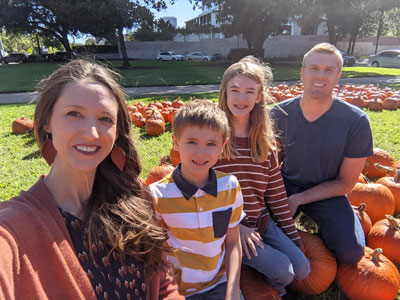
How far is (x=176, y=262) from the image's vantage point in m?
A: 1.87

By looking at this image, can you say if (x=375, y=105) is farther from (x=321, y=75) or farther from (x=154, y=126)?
(x=321, y=75)

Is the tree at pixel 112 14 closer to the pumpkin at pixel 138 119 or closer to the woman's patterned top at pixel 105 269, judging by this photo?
the pumpkin at pixel 138 119

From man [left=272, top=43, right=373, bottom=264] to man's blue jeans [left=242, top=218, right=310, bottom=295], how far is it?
45 centimetres

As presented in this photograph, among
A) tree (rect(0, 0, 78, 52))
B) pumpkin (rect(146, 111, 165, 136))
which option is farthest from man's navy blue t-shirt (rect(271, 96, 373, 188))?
tree (rect(0, 0, 78, 52))

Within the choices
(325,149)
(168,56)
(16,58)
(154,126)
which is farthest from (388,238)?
(16,58)

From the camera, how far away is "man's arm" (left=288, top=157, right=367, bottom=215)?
276cm

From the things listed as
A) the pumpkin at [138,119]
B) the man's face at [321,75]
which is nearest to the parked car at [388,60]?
the pumpkin at [138,119]

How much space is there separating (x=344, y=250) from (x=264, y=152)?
1.11 m

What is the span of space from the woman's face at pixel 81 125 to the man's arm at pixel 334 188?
6.73 feet

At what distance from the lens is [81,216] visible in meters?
1.36

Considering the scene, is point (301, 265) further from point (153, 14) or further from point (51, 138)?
point (153, 14)

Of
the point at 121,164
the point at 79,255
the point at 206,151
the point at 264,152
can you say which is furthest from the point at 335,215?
the point at 79,255

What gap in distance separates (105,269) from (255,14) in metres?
27.8

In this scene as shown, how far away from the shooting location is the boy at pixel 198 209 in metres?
1.82
